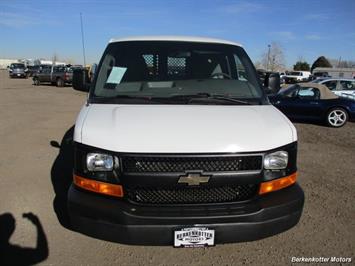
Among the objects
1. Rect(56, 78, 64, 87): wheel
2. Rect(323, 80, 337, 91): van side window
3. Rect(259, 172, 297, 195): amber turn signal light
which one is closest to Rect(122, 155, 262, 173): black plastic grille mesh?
Rect(259, 172, 297, 195): amber turn signal light

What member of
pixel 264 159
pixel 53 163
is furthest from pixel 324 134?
pixel 264 159

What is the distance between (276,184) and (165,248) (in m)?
1.33

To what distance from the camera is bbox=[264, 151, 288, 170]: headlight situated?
2.93m

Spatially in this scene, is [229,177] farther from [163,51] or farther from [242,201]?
[163,51]

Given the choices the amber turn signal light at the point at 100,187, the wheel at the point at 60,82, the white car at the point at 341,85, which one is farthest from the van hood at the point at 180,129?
the wheel at the point at 60,82

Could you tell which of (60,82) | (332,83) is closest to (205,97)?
(332,83)

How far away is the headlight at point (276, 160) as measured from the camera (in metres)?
2.93

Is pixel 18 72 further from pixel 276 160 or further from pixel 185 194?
pixel 276 160

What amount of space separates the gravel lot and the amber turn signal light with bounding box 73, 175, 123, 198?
0.87 m

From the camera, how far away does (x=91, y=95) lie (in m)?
3.74

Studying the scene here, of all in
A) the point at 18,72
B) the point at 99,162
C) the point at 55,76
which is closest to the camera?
the point at 99,162

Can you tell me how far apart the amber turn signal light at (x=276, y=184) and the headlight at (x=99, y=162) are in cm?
125

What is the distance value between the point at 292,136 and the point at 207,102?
90cm

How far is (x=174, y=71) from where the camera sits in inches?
161
